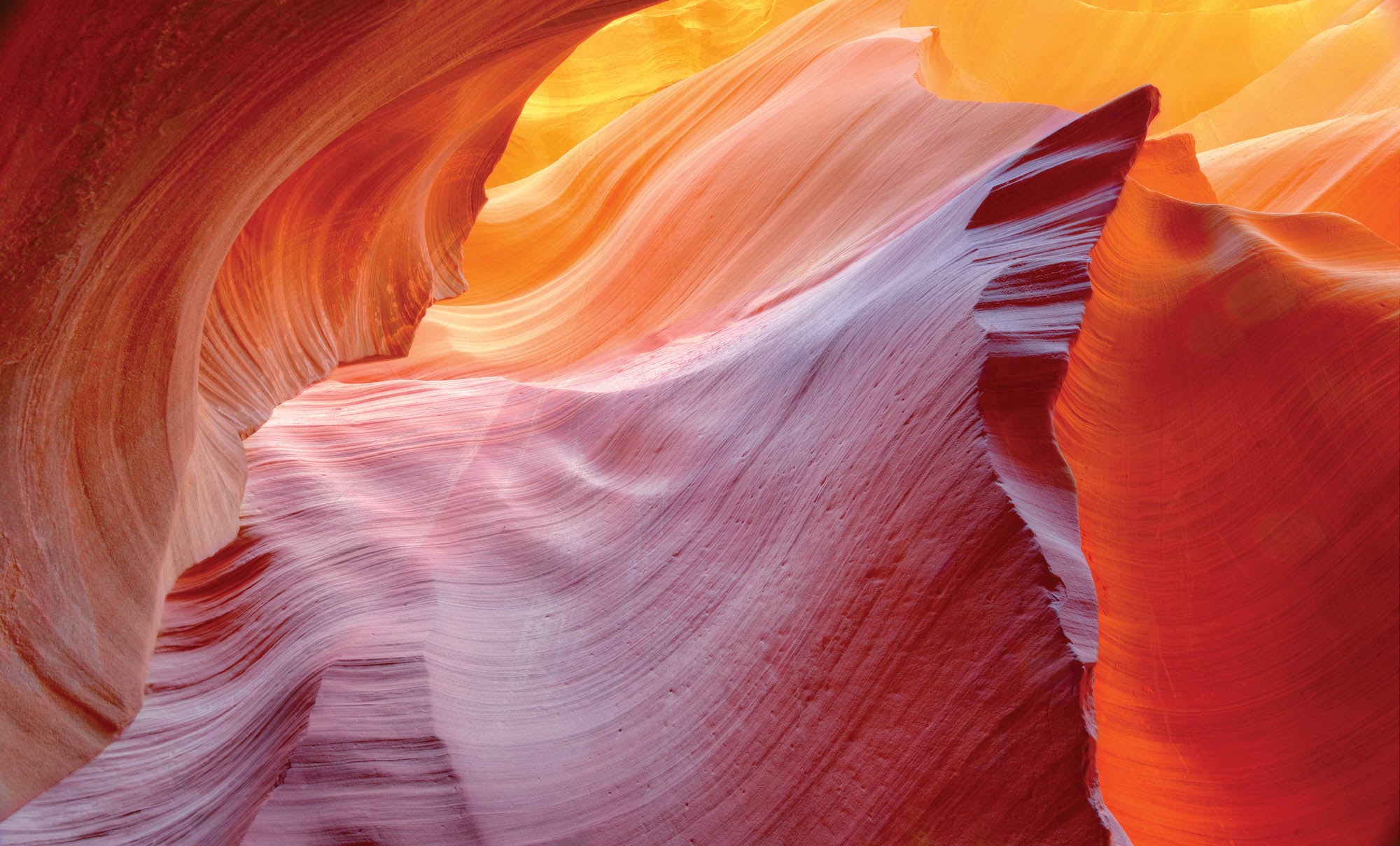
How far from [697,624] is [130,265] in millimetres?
1039

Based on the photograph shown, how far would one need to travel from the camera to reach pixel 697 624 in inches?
63.4

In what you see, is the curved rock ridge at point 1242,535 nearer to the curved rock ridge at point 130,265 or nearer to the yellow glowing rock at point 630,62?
the curved rock ridge at point 130,265

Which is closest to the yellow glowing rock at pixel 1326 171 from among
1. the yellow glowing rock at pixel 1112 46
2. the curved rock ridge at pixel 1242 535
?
the curved rock ridge at pixel 1242 535

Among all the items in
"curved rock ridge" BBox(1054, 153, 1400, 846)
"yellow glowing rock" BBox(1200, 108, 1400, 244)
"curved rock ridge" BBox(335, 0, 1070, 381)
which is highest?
"curved rock ridge" BBox(335, 0, 1070, 381)

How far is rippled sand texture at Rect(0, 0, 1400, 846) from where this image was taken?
4.09 ft

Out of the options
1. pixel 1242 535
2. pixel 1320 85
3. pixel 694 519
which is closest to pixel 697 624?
pixel 694 519

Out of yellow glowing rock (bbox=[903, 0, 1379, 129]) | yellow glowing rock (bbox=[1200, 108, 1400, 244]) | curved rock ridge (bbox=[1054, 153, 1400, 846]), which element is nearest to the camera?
curved rock ridge (bbox=[1054, 153, 1400, 846])

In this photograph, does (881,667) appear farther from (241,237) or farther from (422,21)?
(241,237)

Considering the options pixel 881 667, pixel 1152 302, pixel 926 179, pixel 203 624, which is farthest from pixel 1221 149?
pixel 203 624

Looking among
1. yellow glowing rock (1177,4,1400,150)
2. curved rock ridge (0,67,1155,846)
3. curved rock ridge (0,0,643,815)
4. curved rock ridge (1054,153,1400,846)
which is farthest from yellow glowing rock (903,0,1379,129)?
curved rock ridge (0,0,643,815)

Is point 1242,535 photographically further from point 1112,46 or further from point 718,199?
point 1112,46

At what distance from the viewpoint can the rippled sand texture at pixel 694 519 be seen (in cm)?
Result: 125

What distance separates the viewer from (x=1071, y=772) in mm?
1130

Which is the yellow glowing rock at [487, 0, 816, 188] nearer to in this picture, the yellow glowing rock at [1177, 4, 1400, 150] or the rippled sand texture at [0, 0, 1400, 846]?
the yellow glowing rock at [1177, 4, 1400, 150]
